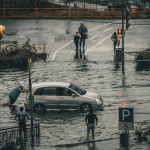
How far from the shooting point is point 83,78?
28.6 meters

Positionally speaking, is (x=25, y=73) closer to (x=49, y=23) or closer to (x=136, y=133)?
(x=136, y=133)

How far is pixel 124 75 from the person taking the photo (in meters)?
29.3

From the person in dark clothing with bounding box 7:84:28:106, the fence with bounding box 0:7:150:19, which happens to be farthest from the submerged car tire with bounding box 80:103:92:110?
the fence with bounding box 0:7:150:19

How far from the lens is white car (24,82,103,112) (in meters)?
22.2

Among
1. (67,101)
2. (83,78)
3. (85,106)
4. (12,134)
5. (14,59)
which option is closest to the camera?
(12,134)

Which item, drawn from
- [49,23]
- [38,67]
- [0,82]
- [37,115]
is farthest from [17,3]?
[37,115]

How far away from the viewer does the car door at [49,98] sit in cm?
2223

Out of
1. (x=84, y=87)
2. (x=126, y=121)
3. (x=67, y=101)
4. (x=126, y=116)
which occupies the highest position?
(x=126, y=116)

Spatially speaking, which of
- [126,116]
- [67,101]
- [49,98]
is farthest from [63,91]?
[126,116]

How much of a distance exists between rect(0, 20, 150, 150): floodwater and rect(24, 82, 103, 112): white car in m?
0.34

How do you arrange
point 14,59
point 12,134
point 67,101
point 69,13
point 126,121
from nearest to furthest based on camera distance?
point 126,121, point 12,134, point 67,101, point 14,59, point 69,13

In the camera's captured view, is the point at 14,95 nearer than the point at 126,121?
No

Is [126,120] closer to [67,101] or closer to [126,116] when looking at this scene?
→ [126,116]

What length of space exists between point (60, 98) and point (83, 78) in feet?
21.6
